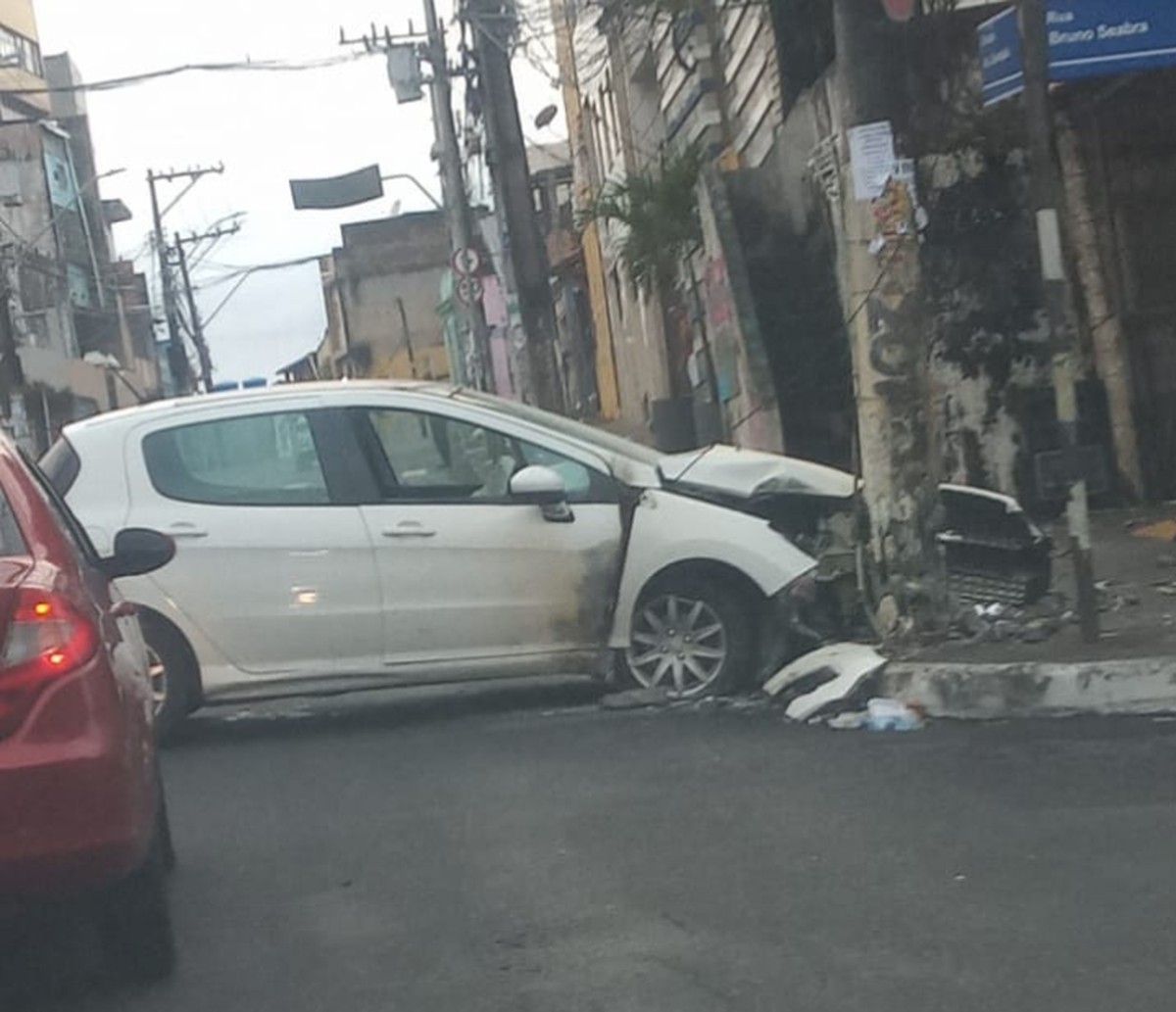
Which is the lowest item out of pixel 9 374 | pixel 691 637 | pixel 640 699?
pixel 640 699

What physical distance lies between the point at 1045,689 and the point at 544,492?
8.00 ft

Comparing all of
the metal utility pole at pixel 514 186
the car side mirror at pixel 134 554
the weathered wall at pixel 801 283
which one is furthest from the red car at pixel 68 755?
the metal utility pole at pixel 514 186

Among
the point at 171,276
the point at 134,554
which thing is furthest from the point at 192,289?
the point at 134,554

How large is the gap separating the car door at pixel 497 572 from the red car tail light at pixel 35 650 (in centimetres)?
466

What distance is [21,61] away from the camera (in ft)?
191

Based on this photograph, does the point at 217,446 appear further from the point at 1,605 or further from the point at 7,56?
the point at 7,56

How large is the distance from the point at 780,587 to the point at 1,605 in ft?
16.8

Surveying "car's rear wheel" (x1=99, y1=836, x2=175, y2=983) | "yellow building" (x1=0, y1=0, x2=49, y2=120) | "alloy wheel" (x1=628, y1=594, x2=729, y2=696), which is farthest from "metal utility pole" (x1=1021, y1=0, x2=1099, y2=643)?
"yellow building" (x1=0, y1=0, x2=49, y2=120)

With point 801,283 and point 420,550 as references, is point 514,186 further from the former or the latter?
point 420,550

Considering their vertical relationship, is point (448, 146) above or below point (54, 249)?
below

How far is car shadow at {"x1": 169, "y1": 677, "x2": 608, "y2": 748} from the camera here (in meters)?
10.0

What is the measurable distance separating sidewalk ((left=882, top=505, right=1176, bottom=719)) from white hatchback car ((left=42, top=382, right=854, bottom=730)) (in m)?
0.89

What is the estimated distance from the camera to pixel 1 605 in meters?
4.77

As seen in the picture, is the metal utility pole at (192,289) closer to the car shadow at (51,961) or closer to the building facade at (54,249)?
the building facade at (54,249)
